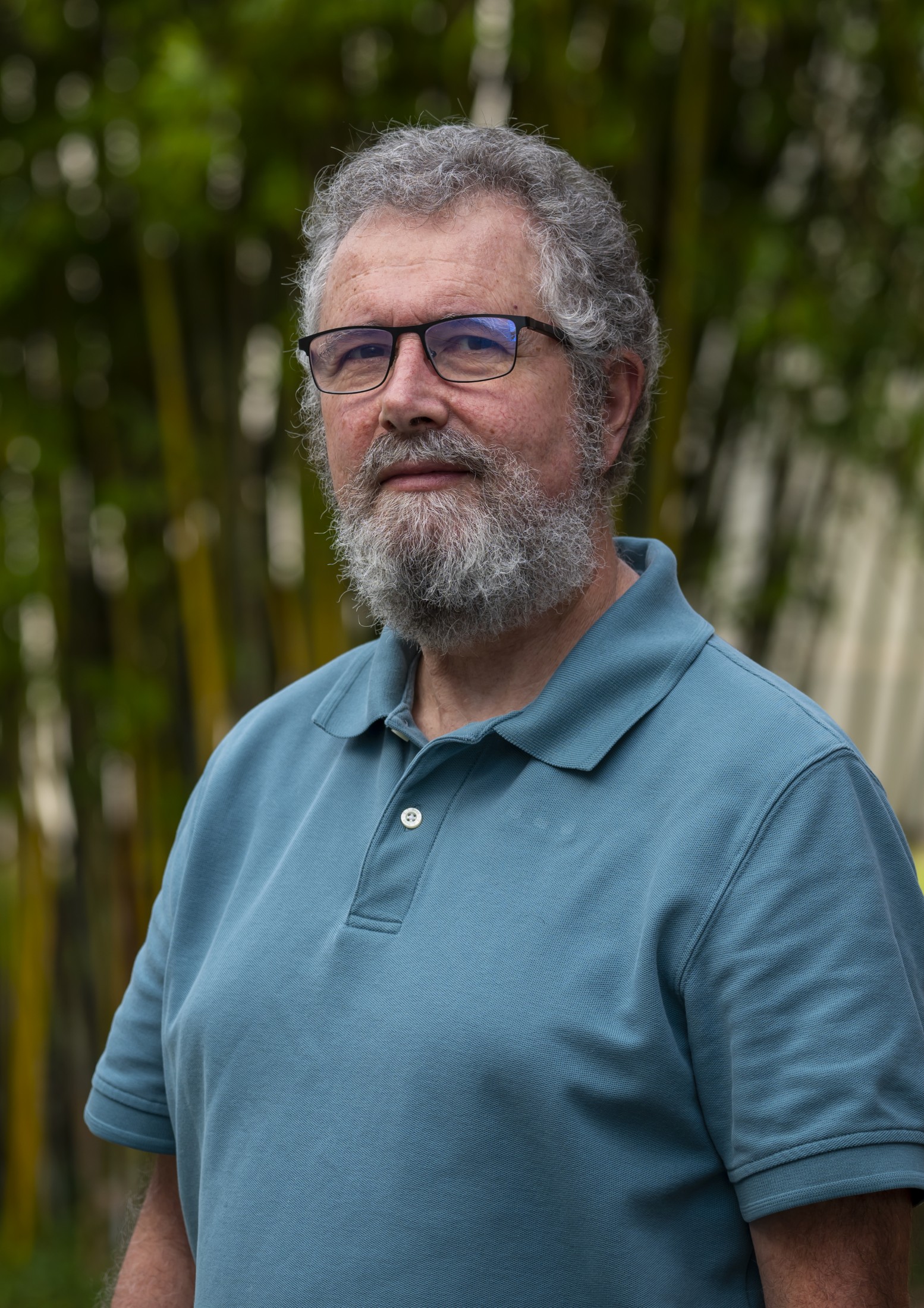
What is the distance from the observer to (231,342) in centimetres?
332

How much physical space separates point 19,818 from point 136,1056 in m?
2.61

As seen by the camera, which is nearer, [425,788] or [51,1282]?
[425,788]

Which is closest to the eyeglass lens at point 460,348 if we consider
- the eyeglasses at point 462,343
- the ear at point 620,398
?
the eyeglasses at point 462,343

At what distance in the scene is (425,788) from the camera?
3.80 ft

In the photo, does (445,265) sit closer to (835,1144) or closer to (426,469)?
(426,469)

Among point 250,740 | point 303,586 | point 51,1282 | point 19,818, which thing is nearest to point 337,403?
point 250,740

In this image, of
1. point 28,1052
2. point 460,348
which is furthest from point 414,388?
point 28,1052

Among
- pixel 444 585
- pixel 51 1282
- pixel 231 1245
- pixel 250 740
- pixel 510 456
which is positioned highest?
pixel 510 456

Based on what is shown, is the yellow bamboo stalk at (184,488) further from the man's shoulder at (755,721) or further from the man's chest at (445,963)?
the man's shoulder at (755,721)

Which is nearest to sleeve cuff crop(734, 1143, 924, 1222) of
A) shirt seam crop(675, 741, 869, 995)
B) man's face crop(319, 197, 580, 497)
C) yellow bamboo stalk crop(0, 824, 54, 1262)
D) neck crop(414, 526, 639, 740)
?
shirt seam crop(675, 741, 869, 995)

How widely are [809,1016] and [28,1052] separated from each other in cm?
347

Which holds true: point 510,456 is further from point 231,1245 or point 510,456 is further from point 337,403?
point 231,1245

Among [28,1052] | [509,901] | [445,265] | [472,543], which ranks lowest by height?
[28,1052]

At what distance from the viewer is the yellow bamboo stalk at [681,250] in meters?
2.70
